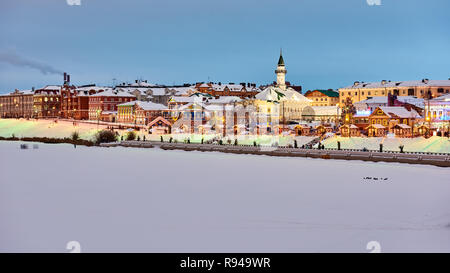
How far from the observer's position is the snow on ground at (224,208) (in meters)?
16.1

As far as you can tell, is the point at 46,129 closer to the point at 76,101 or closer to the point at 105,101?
the point at 105,101

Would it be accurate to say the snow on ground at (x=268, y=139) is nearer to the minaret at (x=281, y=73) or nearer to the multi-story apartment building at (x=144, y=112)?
the multi-story apartment building at (x=144, y=112)

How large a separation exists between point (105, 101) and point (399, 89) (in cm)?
5959

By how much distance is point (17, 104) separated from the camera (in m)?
131

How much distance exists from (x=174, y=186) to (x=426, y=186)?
14224 millimetres

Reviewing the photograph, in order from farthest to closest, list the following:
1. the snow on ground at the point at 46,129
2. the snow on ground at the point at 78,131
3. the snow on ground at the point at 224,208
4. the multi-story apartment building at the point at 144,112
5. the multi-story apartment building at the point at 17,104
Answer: the multi-story apartment building at the point at 17,104, the multi-story apartment building at the point at 144,112, the snow on ground at the point at 46,129, the snow on ground at the point at 78,131, the snow on ground at the point at 224,208

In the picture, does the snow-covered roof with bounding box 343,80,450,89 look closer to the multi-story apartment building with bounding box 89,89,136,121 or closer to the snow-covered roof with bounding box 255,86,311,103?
the snow-covered roof with bounding box 255,86,311,103

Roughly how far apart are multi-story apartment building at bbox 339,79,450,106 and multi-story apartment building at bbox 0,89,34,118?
80384 millimetres

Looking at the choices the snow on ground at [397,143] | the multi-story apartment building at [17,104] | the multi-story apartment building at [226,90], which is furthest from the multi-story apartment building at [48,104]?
the snow on ground at [397,143]

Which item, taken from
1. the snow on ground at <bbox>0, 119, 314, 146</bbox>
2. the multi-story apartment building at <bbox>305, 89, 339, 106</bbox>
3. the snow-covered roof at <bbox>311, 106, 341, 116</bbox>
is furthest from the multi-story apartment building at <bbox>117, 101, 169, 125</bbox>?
the multi-story apartment building at <bbox>305, 89, 339, 106</bbox>

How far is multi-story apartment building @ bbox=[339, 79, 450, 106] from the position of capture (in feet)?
276

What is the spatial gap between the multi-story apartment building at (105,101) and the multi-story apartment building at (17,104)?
2793cm

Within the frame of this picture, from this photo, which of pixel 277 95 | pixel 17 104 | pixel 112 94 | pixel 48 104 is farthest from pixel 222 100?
pixel 17 104

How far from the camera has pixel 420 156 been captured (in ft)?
125
